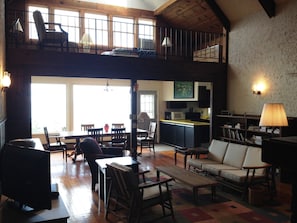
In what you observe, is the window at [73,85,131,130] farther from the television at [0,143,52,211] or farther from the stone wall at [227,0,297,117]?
the television at [0,143,52,211]

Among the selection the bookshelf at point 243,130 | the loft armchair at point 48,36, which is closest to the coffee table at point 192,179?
the bookshelf at point 243,130

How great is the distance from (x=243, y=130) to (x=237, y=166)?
1.91 m

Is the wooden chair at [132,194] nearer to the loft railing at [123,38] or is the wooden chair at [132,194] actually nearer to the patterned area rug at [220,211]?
the patterned area rug at [220,211]

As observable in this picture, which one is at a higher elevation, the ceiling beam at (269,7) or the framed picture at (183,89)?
the ceiling beam at (269,7)

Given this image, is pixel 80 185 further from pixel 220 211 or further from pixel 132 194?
A: pixel 220 211

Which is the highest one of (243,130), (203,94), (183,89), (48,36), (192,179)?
(48,36)

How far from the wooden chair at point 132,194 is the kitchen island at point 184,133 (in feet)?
16.1

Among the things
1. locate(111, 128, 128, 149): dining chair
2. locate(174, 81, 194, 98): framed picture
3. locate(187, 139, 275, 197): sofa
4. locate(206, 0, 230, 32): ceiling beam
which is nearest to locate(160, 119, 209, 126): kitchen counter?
locate(174, 81, 194, 98): framed picture

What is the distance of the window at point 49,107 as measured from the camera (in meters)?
9.08

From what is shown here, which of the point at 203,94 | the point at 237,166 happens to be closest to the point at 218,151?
the point at 237,166

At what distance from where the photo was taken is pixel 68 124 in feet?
30.8

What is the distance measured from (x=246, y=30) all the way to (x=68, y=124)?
21.1 ft

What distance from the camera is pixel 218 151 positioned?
570cm

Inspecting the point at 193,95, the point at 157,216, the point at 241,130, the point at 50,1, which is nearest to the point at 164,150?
the point at 193,95
